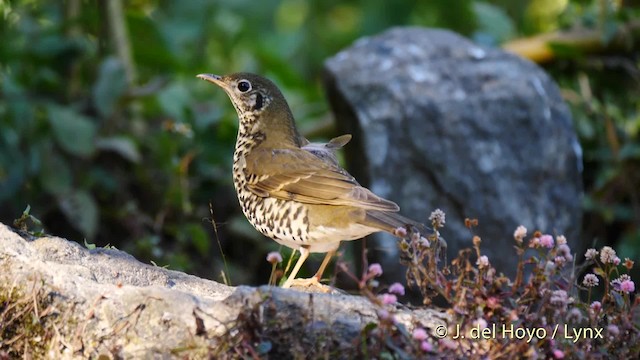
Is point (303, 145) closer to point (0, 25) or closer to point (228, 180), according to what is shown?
point (228, 180)

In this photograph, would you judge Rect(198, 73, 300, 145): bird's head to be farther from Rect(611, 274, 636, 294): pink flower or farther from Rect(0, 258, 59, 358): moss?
Rect(611, 274, 636, 294): pink flower

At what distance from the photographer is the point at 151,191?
28.1ft

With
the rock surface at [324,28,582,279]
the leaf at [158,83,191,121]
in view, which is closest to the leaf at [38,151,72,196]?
the leaf at [158,83,191,121]

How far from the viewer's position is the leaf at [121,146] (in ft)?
26.5

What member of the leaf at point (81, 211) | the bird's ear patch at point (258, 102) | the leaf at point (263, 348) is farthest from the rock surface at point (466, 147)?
the leaf at point (263, 348)

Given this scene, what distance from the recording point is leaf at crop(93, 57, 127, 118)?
8188 millimetres

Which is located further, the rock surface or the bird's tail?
the rock surface

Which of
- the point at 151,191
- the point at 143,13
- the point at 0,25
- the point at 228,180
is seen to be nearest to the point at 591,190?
the point at 228,180

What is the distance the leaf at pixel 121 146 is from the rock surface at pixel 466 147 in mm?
1663

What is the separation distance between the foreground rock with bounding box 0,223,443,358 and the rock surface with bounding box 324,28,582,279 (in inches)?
122

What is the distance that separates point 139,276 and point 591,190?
5183 millimetres

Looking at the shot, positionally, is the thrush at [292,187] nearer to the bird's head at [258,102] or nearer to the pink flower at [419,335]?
the bird's head at [258,102]

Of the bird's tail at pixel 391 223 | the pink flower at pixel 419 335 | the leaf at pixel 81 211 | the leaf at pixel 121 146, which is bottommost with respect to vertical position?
the leaf at pixel 81 211

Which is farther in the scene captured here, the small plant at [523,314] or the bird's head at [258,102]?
the bird's head at [258,102]
